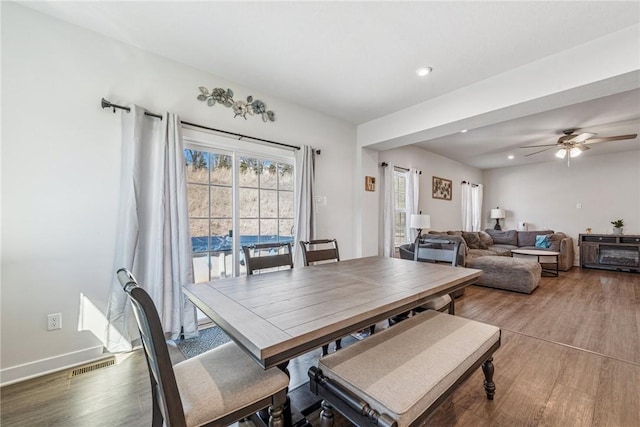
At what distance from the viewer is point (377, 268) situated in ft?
6.85

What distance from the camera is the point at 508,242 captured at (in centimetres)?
679

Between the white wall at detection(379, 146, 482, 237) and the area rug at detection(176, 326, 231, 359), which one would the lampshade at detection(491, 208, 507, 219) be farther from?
the area rug at detection(176, 326, 231, 359)

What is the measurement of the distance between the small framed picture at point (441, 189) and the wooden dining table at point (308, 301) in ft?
14.7

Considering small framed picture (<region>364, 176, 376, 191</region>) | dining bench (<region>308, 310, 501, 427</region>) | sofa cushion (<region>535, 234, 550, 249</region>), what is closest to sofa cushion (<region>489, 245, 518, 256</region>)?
sofa cushion (<region>535, 234, 550, 249</region>)

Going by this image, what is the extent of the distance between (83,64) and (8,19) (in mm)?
434

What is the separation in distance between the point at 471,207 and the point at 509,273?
11.8 feet

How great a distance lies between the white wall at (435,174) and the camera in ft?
17.1

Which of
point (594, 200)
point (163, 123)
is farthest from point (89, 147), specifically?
point (594, 200)

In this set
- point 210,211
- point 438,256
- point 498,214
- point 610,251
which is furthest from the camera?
point 498,214

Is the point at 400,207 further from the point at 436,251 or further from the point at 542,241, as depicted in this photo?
the point at 542,241

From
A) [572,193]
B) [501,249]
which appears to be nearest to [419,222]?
[501,249]

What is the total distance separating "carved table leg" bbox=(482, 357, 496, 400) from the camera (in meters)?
1.61

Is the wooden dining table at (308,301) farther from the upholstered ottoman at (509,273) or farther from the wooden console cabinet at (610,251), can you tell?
the wooden console cabinet at (610,251)

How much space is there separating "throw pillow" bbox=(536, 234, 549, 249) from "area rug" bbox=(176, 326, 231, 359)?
696 centimetres
